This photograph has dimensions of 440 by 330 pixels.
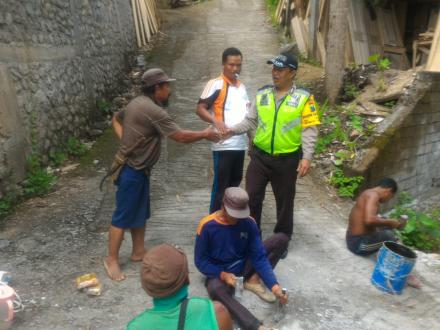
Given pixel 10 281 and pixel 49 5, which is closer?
pixel 10 281

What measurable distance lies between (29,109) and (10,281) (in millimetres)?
2350

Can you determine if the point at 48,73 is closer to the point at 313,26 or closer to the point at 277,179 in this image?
the point at 277,179

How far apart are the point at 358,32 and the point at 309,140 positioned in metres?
6.87

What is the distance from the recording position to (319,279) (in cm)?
387

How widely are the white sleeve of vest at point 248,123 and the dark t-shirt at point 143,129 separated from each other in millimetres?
705

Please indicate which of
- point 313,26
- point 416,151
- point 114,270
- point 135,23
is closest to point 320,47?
point 313,26

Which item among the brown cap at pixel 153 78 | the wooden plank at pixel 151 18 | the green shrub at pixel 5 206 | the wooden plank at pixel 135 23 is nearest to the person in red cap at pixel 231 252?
the brown cap at pixel 153 78

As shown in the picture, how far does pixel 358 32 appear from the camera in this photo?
9555 millimetres

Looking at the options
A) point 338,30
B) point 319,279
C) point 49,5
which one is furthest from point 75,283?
A: point 338,30

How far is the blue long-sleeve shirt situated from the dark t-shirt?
0.75m

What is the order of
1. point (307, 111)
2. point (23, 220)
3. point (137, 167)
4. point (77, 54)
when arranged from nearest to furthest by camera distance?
1. point (137, 167)
2. point (307, 111)
3. point (23, 220)
4. point (77, 54)

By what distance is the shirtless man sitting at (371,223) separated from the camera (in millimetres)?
4094

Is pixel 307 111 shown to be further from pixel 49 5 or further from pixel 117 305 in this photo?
pixel 49 5

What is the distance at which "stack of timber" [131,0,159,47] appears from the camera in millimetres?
10992
